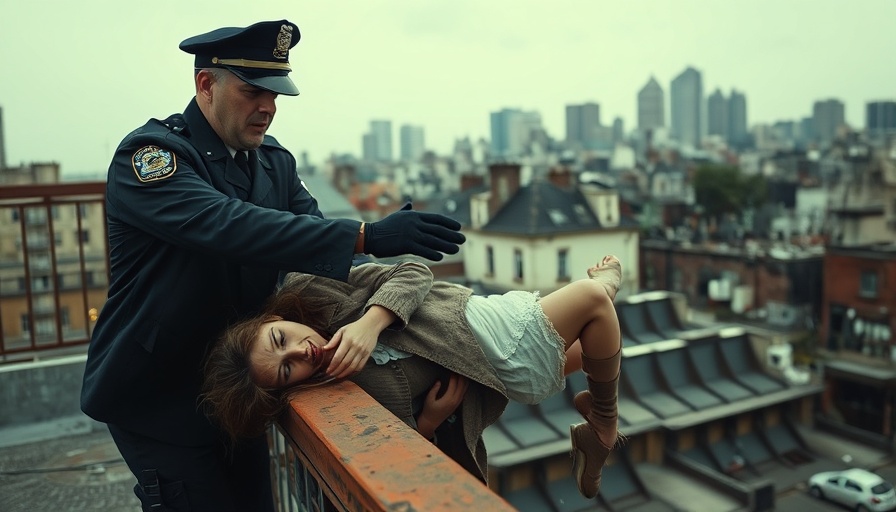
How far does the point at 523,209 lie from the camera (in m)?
26.0

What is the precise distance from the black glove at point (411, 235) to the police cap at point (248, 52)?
526 mm

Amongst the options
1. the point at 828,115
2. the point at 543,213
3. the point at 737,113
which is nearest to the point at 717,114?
the point at 737,113

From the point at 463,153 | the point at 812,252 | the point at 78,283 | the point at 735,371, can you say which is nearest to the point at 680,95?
the point at 463,153

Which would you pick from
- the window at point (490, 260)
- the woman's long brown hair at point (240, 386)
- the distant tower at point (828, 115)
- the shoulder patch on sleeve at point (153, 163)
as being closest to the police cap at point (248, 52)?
the shoulder patch on sleeve at point (153, 163)

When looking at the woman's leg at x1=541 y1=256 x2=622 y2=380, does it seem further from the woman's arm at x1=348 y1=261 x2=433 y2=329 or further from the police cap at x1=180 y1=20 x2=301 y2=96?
the police cap at x1=180 y1=20 x2=301 y2=96

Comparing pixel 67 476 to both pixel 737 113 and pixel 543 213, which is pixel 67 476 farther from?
pixel 737 113

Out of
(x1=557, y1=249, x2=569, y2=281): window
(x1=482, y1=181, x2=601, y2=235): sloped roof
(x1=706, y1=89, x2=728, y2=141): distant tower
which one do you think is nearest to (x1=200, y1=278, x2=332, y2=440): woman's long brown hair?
(x1=482, y1=181, x2=601, y2=235): sloped roof

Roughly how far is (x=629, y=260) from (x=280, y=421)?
1021 inches

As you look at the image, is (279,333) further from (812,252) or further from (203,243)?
(812,252)

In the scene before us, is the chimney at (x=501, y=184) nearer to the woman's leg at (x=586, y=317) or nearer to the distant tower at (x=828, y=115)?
the woman's leg at (x=586, y=317)

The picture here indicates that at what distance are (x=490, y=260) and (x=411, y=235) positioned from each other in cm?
2447

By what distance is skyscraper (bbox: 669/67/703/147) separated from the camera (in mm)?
145625

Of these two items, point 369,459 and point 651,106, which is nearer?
point 369,459

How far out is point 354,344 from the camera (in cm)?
207
